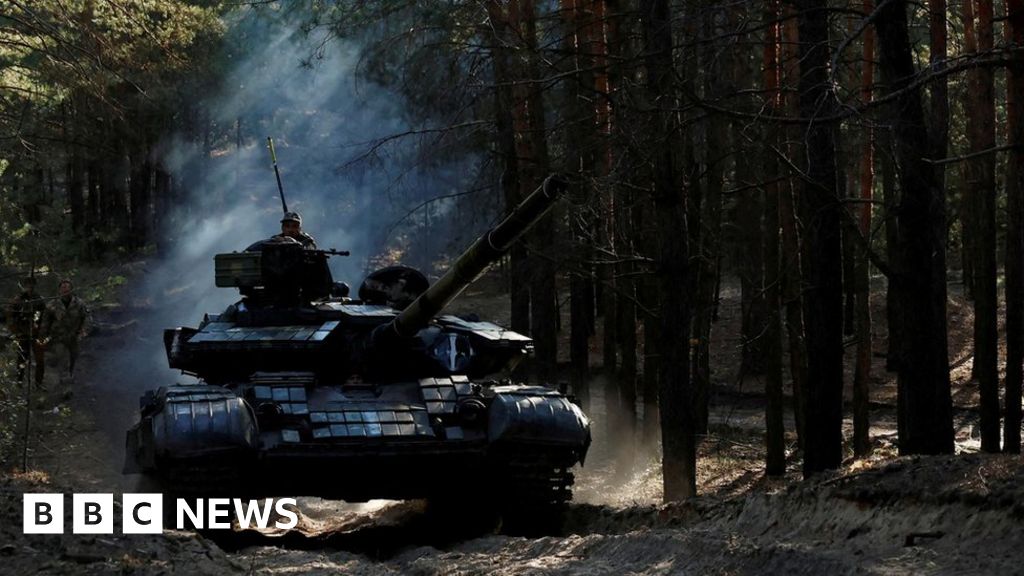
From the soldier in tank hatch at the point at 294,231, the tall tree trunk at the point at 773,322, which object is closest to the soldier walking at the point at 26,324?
the soldier in tank hatch at the point at 294,231

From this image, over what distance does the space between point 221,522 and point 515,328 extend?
8407 millimetres

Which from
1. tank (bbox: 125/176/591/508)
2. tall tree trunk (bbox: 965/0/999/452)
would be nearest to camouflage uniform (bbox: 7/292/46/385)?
tank (bbox: 125/176/591/508)

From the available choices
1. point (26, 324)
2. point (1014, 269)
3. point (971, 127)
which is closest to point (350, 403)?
point (26, 324)

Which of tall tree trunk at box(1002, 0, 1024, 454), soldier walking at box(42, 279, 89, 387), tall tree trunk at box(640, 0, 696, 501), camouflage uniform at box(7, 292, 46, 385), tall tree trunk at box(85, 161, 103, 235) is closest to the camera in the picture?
tall tree trunk at box(640, 0, 696, 501)

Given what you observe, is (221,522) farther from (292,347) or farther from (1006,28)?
(1006,28)

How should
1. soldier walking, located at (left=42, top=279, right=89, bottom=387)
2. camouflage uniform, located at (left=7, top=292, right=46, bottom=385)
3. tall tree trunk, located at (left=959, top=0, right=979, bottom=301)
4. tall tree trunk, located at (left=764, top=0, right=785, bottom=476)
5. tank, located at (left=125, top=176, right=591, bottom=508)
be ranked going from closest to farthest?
tank, located at (left=125, top=176, right=591, bottom=508) < camouflage uniform, located at (left=7, top=292, right=46, bottom=385) < tall tree trunk, located at (left=764, top=0, right=785, bottom=476) < tall tree trunk, located at (left=959, top=0, right=979, bottom=301) < soldier walking, located at (left=42, top=279, right=89, bottom=387)

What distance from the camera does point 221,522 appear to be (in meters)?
11.8

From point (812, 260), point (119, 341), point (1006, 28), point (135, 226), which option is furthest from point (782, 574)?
point (135, 226)

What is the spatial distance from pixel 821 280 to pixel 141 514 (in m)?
6.03

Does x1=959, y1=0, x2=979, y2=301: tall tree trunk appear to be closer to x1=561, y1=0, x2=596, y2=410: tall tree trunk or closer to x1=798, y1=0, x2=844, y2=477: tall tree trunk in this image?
x1=798, y1=0, x2=844, y2=477: tall tree trunk

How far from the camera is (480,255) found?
11820 mm

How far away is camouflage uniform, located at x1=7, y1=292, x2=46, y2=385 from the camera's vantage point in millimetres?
14378

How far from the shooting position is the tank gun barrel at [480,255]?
1082 centimetres

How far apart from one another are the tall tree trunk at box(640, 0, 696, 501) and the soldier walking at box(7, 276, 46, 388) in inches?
221
